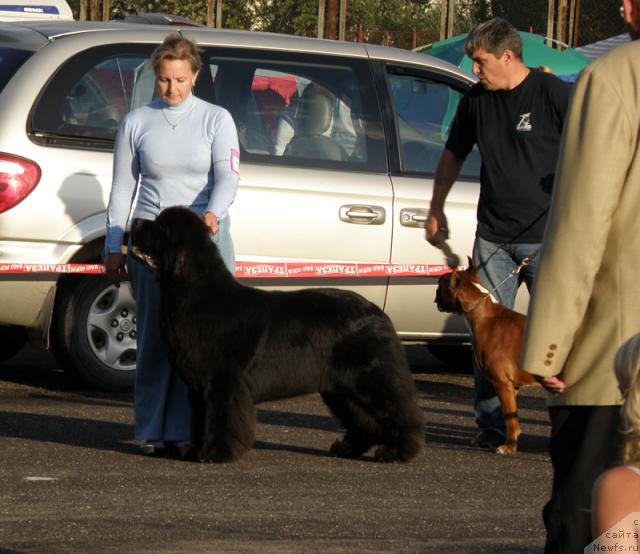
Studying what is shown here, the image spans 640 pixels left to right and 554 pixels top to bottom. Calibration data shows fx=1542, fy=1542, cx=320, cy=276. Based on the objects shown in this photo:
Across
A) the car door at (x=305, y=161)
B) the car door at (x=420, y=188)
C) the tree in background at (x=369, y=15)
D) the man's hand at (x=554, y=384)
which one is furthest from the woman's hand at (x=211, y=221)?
the tree in background at (x=369, y=15)

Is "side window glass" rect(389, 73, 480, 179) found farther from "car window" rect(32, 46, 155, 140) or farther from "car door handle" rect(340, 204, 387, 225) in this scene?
"car window" rect(32, 46, 155, 140)

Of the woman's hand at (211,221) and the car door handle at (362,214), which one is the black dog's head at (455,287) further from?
the car door handle at (362,214)

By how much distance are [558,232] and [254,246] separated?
17.5ft

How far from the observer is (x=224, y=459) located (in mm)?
6809

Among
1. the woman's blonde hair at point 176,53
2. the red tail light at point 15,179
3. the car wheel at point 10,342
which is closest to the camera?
the woman's blonde hair at point 176,53

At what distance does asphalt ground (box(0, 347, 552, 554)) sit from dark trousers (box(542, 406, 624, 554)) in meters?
1.76

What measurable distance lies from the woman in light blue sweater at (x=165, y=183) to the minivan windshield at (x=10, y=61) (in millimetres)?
1944

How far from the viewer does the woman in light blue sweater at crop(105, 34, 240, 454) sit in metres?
6.88

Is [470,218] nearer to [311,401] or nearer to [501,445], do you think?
[311,401]

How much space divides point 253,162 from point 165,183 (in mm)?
1957

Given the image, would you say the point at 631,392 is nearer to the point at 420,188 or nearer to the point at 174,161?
the point at 174,161

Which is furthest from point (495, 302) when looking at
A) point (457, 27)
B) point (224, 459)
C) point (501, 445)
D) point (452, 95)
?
point (457, 27)

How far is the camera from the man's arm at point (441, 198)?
729cm

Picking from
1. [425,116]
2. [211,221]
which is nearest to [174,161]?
[211,221]
